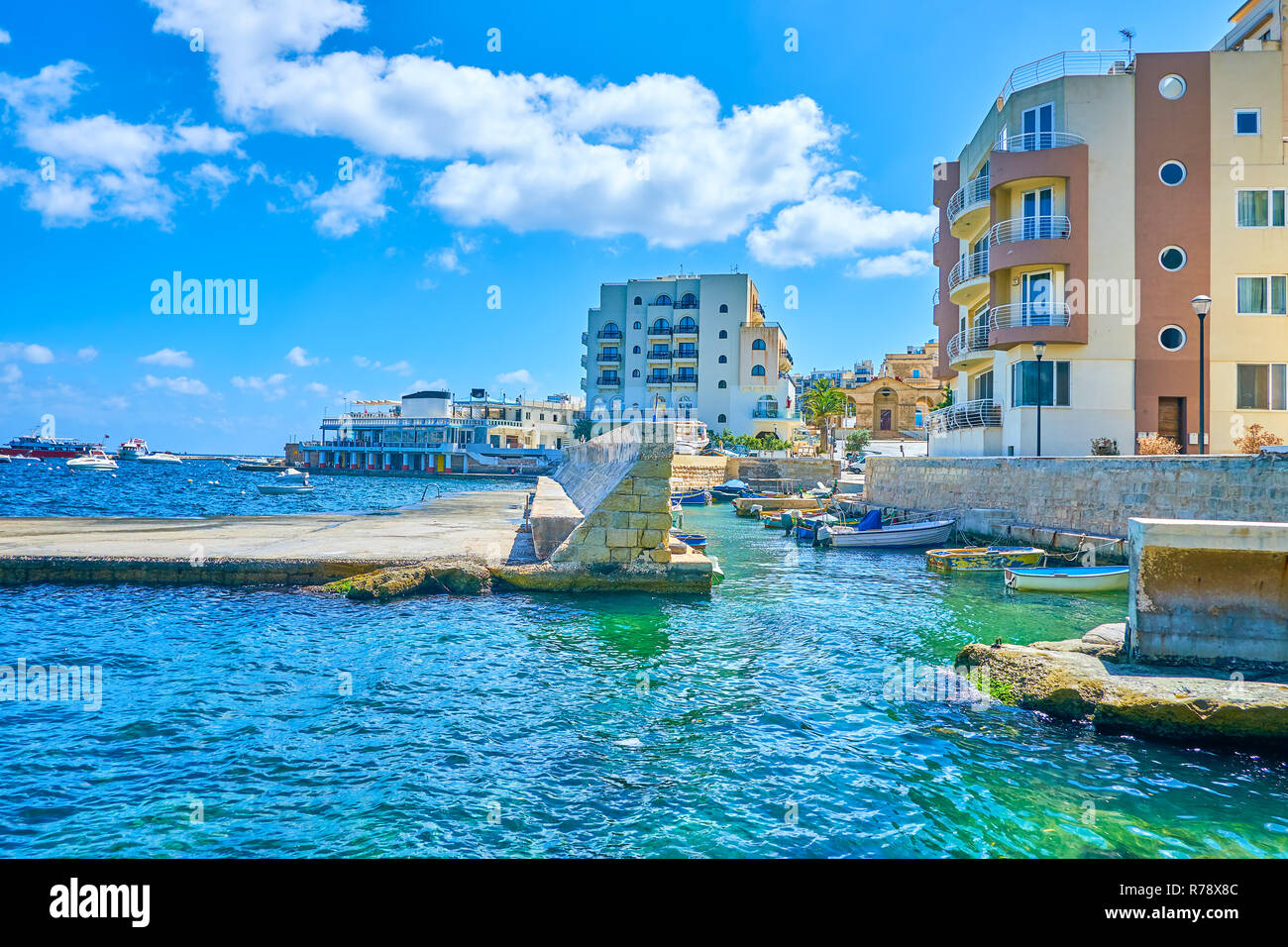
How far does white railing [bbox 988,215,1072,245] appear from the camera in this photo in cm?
2681

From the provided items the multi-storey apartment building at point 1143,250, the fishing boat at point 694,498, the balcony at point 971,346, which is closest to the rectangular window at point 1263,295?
the multi-storey apartment building at point 1143,250

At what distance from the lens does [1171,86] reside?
26.3 m

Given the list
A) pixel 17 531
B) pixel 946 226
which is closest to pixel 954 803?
pixel 17 531

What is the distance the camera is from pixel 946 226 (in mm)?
37281

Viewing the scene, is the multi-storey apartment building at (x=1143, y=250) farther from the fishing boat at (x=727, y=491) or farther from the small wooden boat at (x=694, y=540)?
the fishing boat at (x=727, y=491)

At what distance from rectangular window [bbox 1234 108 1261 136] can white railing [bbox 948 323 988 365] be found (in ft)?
33.3

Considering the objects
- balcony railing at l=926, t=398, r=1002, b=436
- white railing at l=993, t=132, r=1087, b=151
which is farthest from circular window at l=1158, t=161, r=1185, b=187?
balcony railing at l=926, t=398, r=1002, b=436

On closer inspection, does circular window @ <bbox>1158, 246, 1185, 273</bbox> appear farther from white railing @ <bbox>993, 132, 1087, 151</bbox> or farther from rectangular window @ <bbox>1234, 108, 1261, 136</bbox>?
white railing @ <bbox>993, 132, 1087, 151</bbox>

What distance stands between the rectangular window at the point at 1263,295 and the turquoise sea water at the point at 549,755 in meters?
23.0

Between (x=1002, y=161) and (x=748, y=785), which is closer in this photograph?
(x=748, y=785)

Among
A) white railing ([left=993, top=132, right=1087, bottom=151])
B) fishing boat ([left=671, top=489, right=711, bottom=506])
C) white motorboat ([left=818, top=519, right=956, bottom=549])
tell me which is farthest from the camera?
fishing boat ([left=671, top=489, right=711, bottom=506])
